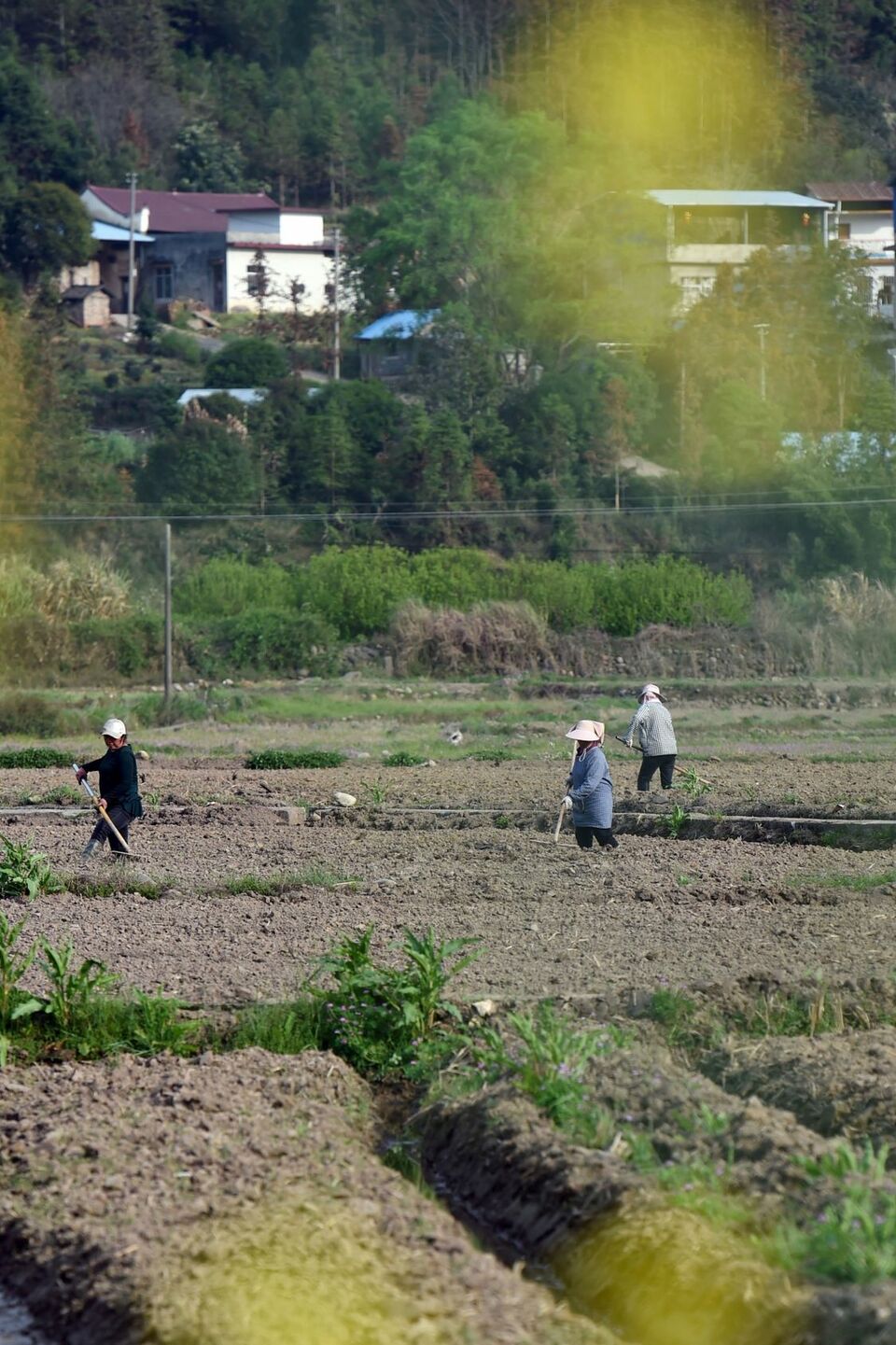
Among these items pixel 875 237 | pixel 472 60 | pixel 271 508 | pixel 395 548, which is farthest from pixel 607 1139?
pixel 472 60

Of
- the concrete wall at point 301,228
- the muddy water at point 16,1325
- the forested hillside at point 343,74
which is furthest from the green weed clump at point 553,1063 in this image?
the forested hillside at point 343,74

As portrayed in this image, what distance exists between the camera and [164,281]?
71.8 metres

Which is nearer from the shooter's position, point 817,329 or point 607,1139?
point 607,1139

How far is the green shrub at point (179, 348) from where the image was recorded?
6244 cm

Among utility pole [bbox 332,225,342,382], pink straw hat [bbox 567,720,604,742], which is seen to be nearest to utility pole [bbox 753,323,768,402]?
utility pole [bbox 332,225,342,382]

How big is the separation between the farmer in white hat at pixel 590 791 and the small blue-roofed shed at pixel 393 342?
3892cm

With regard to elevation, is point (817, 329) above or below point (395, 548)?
above

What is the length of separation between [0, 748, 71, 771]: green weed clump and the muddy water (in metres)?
17.4

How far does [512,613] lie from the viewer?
40.1 m

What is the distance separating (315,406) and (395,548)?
778 cm

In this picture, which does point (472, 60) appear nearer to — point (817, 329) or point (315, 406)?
point (817, 329)

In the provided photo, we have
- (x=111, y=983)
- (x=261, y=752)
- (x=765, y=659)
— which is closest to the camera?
(x=111, y=983)

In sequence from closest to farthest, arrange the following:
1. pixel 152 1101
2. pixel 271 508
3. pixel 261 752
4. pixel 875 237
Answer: pixel 152 1101 → pixel 261 752 → pixel 271 508 → pixel 875 237

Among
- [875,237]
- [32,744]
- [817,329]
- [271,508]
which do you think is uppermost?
[875,237]
